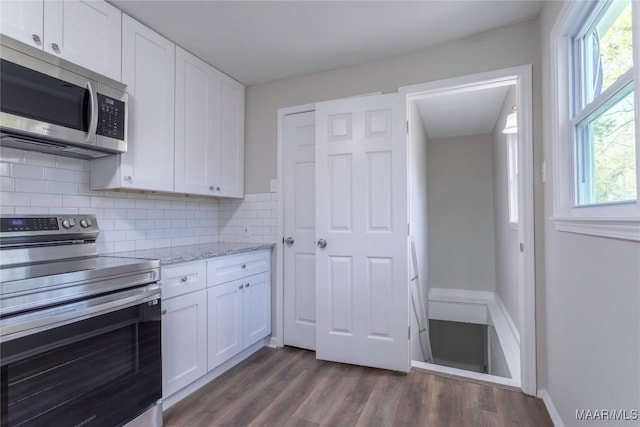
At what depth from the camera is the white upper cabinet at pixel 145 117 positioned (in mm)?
1955

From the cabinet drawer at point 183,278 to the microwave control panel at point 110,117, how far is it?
82 cm

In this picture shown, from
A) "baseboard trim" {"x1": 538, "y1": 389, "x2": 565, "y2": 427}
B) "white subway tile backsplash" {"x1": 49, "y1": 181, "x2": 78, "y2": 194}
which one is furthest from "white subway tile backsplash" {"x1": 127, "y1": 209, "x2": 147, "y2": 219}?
"baseboard trim" {"x1": 538, "y1": 389, "x2": 565, "y2": 427}

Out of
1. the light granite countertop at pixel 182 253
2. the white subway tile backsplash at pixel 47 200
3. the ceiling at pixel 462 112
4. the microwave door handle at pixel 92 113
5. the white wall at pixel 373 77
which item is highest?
the ceiling at pixel 462 112

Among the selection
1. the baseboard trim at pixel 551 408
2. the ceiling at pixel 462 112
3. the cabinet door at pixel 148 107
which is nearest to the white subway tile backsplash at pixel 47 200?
the cabinet door at pixel 148 107

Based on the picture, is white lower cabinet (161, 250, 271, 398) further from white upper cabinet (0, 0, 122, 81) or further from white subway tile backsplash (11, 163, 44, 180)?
white upper cabinet (0, 0, 122, 81)

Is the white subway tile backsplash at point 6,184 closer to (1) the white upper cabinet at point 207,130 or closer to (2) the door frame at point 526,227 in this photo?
(1) the white upper cabinet at point 207,130

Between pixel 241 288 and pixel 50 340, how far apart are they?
133cm

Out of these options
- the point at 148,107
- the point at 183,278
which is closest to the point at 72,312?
the point at 183,278

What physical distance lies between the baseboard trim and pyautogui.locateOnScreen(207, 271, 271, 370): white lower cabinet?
2.03 metres

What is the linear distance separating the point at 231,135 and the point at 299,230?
1059mm

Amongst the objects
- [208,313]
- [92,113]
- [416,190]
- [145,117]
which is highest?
[145,117]

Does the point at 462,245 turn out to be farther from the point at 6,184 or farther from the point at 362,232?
the point at 6,184

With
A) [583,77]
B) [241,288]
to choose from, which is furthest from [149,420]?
[583,77]

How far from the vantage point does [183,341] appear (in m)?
1.98
